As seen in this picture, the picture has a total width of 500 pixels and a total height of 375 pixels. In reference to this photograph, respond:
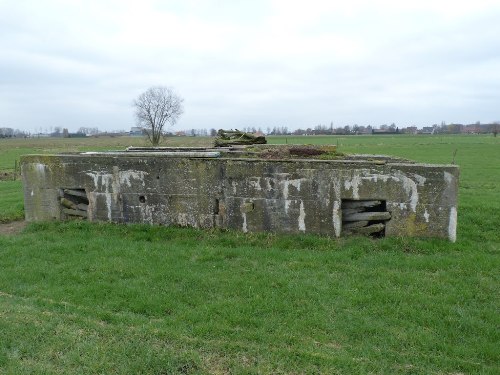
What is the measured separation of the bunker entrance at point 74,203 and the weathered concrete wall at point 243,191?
44 millimetres

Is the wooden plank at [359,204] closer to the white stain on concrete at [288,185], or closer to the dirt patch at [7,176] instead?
the white stain on concrete at [288,185]

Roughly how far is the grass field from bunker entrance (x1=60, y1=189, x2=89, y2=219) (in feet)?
3.31

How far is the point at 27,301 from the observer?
564 cm

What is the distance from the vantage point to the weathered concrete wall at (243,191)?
26.0 ft

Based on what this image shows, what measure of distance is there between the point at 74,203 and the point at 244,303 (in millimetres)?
5680

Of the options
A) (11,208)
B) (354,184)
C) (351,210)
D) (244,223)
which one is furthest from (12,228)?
(354,184)

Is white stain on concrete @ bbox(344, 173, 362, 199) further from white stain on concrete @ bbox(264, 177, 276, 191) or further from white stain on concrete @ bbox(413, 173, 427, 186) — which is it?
white stain on concrete @ bbox(264, 177, 276, 191)

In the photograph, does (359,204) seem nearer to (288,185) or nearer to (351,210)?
(351,210)

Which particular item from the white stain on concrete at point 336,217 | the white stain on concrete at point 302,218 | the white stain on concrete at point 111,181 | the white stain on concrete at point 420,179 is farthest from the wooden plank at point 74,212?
the white stain on concrete at point 420,179

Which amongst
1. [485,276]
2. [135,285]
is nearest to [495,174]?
[485,276]

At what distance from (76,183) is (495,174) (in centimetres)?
1992

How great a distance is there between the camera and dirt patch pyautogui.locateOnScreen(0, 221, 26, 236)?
9495mm

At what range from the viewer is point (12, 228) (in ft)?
32.3

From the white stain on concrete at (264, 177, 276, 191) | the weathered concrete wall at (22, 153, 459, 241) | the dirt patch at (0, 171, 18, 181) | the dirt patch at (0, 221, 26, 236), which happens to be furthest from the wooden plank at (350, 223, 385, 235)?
the dirt patch at (0, 171, 18, 181)
